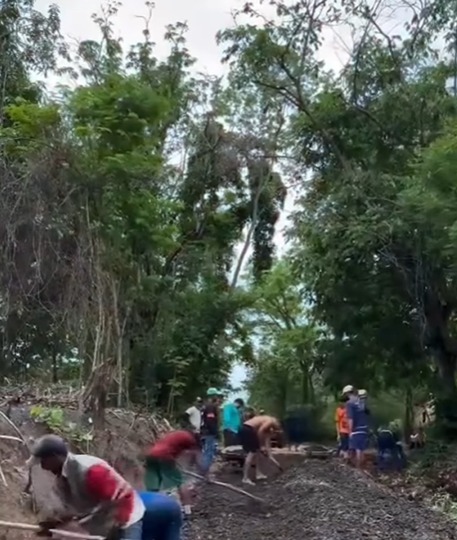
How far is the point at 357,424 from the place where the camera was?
18797 millimetres

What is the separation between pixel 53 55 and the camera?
24812 millimetres

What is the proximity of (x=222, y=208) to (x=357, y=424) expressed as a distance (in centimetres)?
1566

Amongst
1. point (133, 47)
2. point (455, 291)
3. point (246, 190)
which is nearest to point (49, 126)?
point (455, 291)

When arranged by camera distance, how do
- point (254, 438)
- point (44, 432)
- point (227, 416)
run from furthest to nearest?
point (227, 416) → point (254, 438) → point (44, 432)

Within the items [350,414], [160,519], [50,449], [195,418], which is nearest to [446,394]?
[350,414]

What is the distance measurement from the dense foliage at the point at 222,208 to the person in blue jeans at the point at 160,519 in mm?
8262

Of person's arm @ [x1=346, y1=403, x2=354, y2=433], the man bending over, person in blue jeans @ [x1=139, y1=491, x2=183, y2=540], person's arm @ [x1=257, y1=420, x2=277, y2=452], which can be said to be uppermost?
person's arm @ [x1=346, y1=403, x2=354, y2=433]

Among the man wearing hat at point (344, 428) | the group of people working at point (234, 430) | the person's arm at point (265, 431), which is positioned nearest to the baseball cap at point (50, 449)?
the group of people working at point (234, 430)

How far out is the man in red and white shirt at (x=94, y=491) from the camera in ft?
21.1

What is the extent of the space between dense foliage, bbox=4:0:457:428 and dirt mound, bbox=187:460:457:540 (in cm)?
288

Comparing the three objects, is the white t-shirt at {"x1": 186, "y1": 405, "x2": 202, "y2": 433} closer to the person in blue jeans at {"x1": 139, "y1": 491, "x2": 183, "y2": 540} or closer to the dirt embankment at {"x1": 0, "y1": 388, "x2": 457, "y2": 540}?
the dirt embankment at {"x1": 0, "y1": 388, "x2": 457, "y2": 540}

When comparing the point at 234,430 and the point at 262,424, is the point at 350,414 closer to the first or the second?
the point at 262,424

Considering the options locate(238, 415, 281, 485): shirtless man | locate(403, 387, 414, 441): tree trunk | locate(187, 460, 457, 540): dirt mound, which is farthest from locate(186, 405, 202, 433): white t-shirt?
locate(403, 387, 414, 441): tree trunk

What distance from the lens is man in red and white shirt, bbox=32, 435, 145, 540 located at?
643 cm
